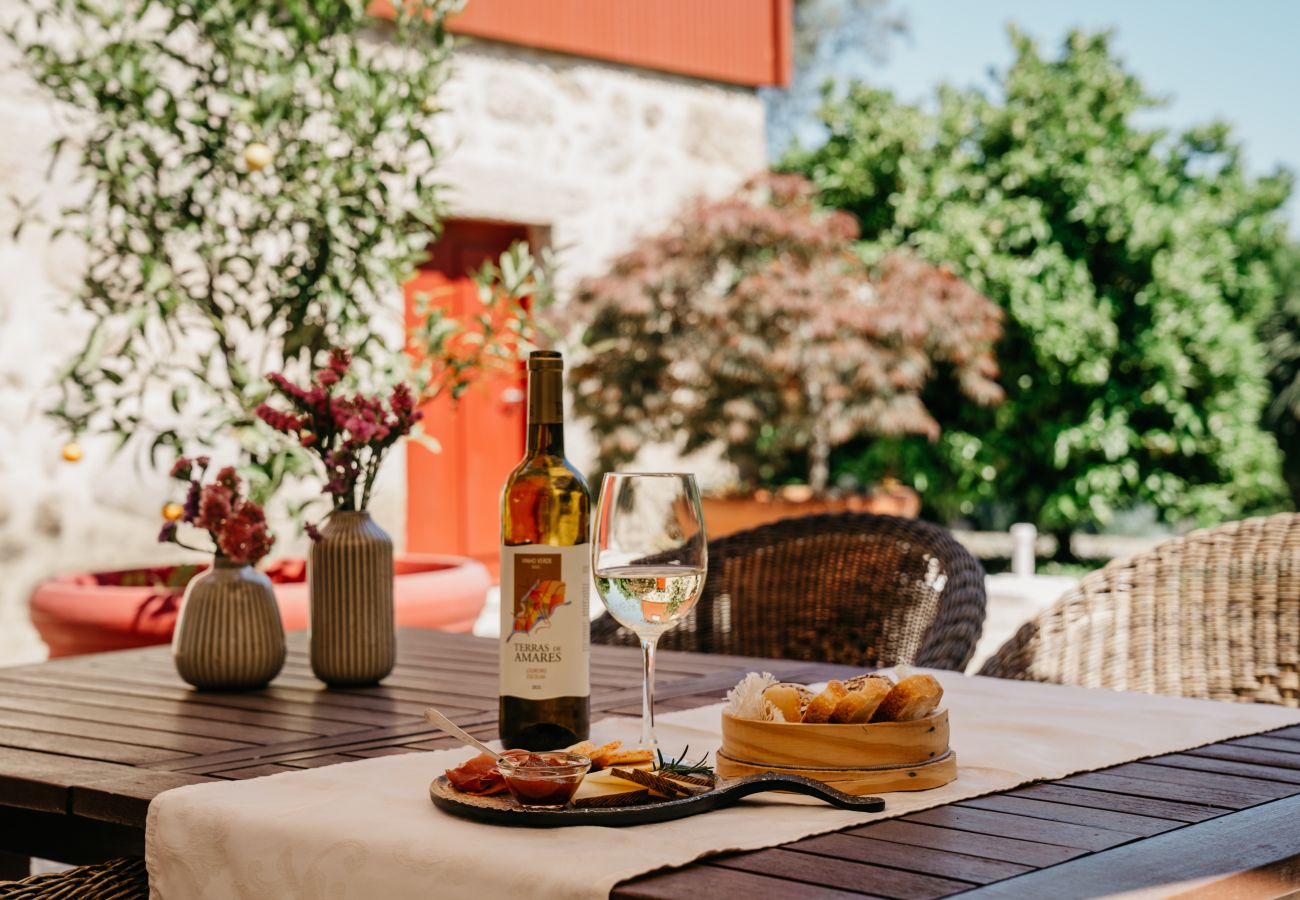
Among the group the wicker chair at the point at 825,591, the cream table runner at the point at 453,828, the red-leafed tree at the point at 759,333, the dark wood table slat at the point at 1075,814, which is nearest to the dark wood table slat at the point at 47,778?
the cream table runner at the point at 453,828

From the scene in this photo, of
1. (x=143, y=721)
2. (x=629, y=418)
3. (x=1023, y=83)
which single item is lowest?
(x=143, y=721)

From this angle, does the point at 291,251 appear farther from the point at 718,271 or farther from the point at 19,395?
the point at 718,271

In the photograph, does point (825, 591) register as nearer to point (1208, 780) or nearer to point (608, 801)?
point (1208, 780)

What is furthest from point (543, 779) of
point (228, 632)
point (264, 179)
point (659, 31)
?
point (659, 31)

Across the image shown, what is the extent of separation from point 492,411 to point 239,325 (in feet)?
4.78

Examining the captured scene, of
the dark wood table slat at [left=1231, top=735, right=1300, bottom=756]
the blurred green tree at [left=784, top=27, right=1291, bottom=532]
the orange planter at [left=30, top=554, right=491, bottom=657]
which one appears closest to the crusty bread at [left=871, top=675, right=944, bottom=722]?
the dark wood table slat at [left=1231, top=735, right=1300, bottom=756]

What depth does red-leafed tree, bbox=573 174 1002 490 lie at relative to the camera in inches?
266

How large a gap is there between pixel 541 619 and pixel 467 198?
538 centimetres

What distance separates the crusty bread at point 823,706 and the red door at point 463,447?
5298 mm

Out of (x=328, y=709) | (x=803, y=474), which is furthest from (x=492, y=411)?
(x=328, y=709)

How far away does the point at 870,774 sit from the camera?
1.25 meters

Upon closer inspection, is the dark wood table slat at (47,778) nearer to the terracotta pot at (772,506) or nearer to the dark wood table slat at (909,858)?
the dark wood table slat at (909,858)

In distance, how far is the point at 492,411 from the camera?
266 inches

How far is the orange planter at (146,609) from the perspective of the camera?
3.31m
